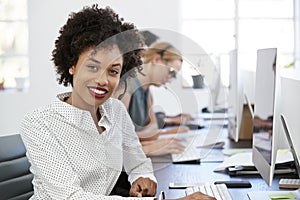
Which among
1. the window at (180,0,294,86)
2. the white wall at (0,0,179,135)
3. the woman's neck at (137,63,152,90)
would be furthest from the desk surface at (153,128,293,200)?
the window at (180,0,294,86)

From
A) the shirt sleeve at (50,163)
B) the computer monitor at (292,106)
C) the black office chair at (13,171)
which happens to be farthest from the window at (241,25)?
the shirt sleeve at (50,163)

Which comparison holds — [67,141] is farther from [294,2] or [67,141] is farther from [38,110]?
[294,2]

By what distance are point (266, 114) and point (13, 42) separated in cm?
407

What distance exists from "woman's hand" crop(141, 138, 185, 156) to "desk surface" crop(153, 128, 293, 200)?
2.2 inches

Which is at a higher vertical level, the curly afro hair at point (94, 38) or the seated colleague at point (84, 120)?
the curly afro hair at point (94, 38)

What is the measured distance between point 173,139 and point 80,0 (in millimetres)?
3665

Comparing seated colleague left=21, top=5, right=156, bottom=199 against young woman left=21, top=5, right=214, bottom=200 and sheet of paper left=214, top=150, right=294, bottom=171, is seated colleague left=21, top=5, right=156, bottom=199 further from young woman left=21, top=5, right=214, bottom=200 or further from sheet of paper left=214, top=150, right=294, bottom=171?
sheet of paper left=214, top=150, right=294, bottom=171

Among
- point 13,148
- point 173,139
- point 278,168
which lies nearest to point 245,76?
point 278,168

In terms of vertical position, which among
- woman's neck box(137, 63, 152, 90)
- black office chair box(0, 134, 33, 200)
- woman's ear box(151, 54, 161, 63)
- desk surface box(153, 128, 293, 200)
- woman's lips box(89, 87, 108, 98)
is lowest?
desk surface box(153, 128, 293, 200)

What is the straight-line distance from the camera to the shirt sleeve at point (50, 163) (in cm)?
136

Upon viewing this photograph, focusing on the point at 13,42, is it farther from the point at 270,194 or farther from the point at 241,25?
the point at 270,194

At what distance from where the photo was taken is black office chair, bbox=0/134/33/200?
5.45ft

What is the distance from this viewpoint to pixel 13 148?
1.74 meters

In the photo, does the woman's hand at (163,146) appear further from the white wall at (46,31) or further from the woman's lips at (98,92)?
the white wall at (46,31)
